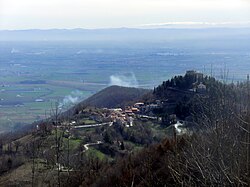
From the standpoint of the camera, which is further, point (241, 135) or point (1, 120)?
point (1, 120)

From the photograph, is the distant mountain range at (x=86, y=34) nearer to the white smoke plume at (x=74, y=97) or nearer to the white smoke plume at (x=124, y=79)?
the white smoke plume at (x=124, y=79)

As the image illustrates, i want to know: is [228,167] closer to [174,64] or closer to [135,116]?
[135,116]

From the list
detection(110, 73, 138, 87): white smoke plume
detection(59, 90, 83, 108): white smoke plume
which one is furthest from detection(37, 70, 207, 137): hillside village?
detection(110, 73, 138, 87): white smoke plume

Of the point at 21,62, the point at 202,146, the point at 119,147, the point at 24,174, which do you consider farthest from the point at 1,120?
the point at 21,62

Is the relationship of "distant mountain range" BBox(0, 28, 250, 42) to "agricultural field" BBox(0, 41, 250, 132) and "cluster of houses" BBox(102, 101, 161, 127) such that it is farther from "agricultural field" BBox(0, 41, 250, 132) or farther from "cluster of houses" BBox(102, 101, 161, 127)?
"cluster of houses" BBox(102, 101, 161, 127)

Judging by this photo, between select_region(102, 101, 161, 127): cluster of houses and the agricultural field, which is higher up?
select_region(102, 101, 161, 127): cluster of houses

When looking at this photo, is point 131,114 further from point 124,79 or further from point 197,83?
point 124,79

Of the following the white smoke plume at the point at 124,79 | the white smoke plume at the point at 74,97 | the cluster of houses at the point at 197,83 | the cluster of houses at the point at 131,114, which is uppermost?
the cluster of houses at the point at 197,83

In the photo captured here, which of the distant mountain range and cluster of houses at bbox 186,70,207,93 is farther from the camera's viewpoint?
the distant mountain range

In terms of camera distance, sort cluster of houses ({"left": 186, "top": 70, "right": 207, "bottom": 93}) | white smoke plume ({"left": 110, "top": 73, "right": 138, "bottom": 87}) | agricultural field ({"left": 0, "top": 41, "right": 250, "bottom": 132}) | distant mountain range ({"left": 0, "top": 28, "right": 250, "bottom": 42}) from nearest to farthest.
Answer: cluster of houses ({"left": 186, "top": 70, "right": 207, "bottom": 93}) → agricultural field ({"left": 0, "top": 41, "right": 250, "bottom": 132}) → white smoke plume ({"left": 110, "top": 73, "right": 138, "bottom": 87}) → distant mountain range ({"left": 0, "top": 28, "right": 250, "bottom": 42})

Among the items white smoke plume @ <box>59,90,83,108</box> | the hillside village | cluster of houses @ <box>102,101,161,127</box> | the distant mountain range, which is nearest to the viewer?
the hillside village

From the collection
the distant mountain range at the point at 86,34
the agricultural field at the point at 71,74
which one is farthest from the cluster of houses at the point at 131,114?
the distant mountain range at the point at 86,34
